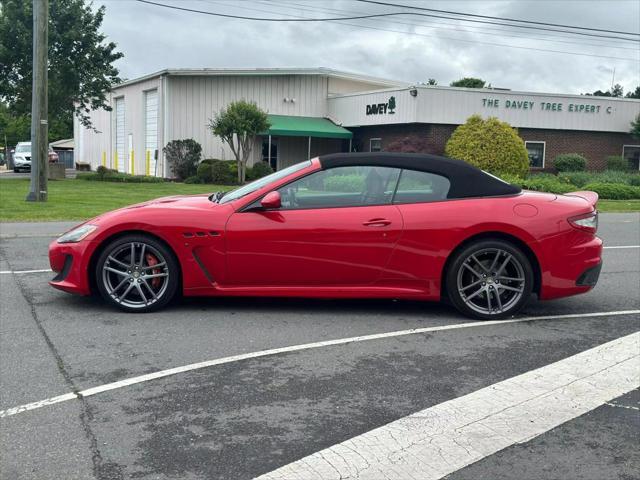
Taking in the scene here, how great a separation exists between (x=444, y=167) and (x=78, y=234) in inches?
130

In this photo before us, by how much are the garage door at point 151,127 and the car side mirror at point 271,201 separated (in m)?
30.7

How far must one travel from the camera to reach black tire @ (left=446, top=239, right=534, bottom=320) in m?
6.13

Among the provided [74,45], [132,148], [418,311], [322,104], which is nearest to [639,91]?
[322,104]

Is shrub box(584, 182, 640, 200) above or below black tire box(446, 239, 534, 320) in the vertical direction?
above

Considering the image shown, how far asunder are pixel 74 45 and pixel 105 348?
101 ft

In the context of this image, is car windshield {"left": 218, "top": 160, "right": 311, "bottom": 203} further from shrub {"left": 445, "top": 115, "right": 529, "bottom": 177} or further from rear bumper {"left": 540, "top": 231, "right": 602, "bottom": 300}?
shrub {"left": 445, "top": 115, "right": 529, "bottom": 177}

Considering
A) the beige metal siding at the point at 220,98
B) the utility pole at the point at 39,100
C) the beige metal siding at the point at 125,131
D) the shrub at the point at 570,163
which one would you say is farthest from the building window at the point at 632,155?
the utility pole at the point at 39,100

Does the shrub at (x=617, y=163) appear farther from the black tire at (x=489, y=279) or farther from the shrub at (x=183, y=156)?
the black tire at (x=489, y=279)

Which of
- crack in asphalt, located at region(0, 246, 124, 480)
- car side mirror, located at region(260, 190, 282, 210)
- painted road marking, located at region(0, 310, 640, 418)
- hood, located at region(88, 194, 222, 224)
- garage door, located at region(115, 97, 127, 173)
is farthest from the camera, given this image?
garage door, located at region(115, 97, 127, 173)

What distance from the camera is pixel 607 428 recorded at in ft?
12.9

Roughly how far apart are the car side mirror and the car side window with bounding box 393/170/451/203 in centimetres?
103

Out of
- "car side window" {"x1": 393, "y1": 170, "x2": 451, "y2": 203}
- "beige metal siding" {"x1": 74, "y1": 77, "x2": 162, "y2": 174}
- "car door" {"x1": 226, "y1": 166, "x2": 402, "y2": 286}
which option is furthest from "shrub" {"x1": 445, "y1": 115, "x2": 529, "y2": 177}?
"car door" {"x1": 226, "y1": 166, "x2": 402, "y2": 286}

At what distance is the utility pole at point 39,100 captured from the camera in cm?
1795

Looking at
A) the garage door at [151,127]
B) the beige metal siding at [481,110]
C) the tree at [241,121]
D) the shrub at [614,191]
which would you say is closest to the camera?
the shrub at [614,191]
